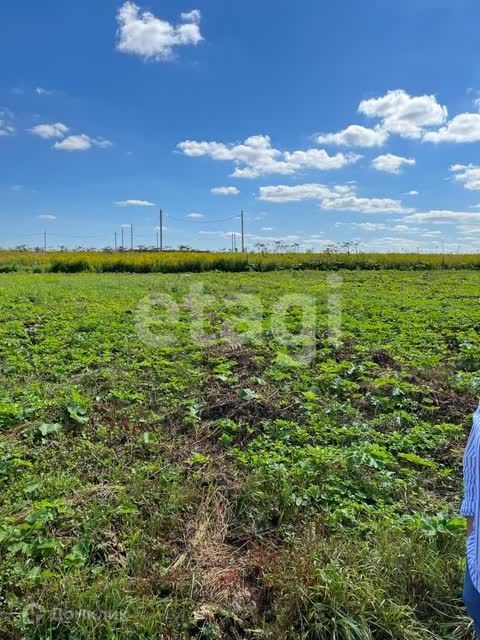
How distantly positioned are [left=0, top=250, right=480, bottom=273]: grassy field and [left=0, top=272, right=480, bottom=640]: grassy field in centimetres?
1675

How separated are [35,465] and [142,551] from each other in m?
1.11

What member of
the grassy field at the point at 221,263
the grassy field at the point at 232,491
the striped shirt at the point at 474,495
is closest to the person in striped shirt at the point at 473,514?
the striped shirt at the point at 474,495

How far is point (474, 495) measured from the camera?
3.80 ft

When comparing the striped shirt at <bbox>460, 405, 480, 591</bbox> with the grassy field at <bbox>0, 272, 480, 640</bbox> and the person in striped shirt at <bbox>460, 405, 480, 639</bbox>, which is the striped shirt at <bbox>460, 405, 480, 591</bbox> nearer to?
the person in striped shirt at <bbox>460, 405, 480, 639</bbox>

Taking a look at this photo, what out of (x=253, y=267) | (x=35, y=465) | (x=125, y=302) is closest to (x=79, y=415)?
(x=35, y=465)

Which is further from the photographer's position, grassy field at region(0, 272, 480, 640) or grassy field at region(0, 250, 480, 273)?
grassy field at region(0, 250, 480, 273)

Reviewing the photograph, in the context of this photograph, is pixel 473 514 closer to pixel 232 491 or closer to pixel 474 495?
pixel 474 495

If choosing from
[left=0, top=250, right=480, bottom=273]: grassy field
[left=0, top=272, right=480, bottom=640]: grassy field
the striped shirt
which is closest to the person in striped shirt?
the striped shirt

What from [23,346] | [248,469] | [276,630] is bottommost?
[276,630]

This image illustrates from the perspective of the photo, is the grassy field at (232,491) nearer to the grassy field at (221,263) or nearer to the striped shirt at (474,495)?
the striped shirt at (474,495)

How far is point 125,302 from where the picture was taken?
9.02m

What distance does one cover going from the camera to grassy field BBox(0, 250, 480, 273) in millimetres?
21906

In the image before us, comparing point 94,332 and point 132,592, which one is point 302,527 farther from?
point 94,332

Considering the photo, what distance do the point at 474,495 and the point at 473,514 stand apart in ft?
0.20
